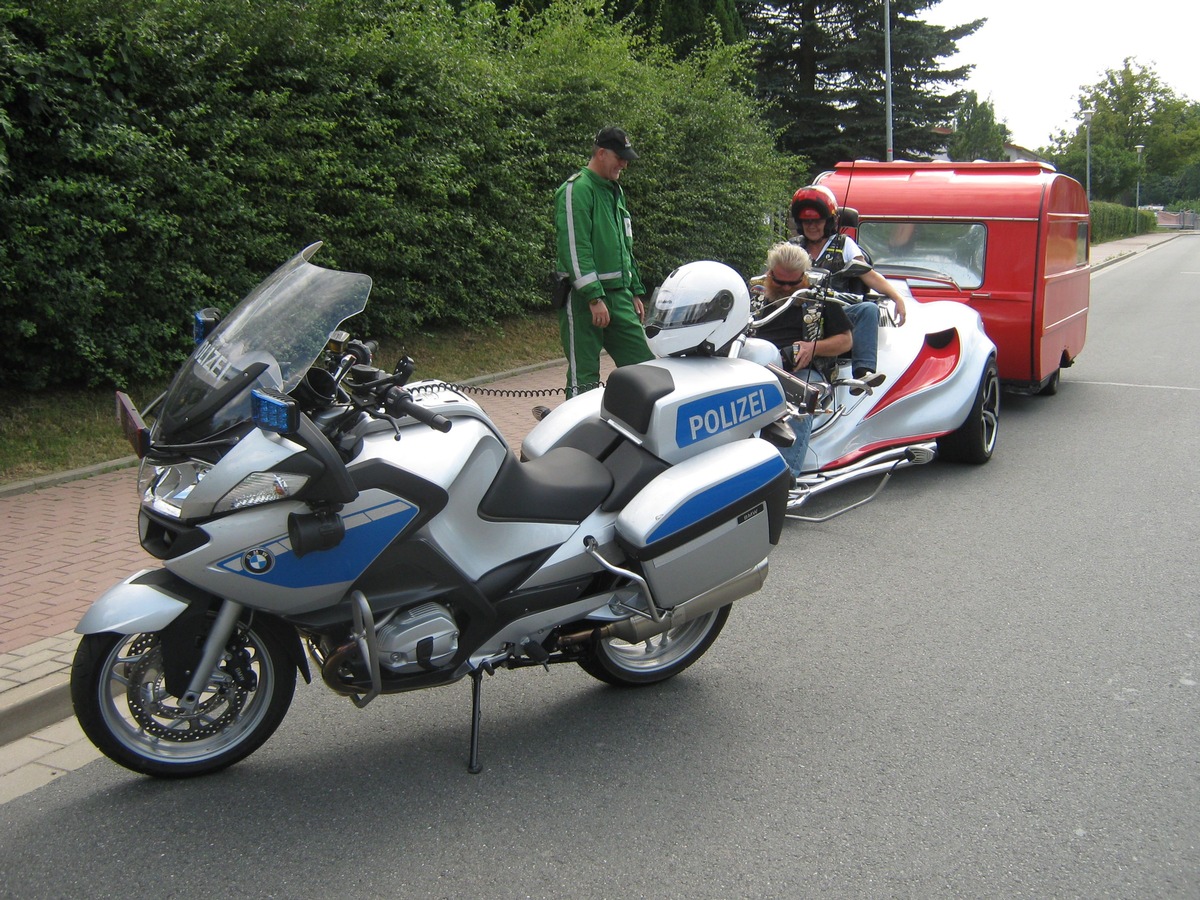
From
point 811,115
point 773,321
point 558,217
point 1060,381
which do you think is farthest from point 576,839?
point 811,115

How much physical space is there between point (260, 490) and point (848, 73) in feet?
96.2

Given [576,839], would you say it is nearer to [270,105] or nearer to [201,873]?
[201,873]

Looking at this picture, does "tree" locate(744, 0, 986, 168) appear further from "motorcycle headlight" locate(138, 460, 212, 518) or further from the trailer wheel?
"motorcycle headlight" locate(138, 460, 212, 518)

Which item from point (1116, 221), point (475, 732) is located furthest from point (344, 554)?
point (1116, 221)

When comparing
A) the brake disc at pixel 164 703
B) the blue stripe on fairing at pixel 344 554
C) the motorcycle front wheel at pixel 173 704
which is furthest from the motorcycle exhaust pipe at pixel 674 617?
the brake disc at pixel 164 703

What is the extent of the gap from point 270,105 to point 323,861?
22.1ft

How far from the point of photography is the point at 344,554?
3191 millimetres

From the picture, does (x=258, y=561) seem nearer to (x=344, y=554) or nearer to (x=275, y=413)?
(x=344, y=554)

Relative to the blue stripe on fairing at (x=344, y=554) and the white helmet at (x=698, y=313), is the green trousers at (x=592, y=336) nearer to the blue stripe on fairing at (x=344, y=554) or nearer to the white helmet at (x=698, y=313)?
the white helmet at (x=698, y=313)

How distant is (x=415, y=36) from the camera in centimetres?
971

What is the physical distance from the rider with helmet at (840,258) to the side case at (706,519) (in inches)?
123

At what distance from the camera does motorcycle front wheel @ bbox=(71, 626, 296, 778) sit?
3.15 m

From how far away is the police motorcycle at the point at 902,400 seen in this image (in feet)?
21.5

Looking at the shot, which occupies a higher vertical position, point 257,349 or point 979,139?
point 257,349
